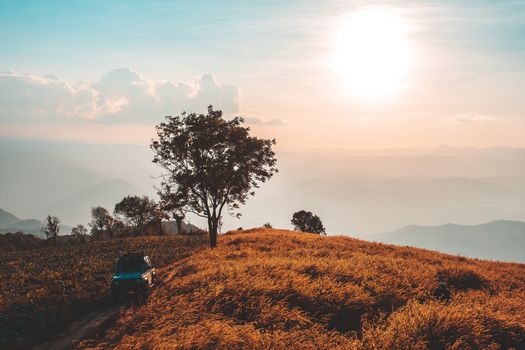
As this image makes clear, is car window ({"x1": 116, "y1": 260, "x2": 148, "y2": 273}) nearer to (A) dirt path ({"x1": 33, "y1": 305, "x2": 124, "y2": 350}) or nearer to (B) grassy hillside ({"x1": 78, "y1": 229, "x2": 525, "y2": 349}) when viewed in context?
(A) dirt path ({"x1": 33, "y1": 305, "x2": 124, "y2": 350})

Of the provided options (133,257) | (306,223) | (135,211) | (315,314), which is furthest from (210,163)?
(135,211)

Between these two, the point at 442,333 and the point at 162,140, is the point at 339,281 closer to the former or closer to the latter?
the point at 442,333

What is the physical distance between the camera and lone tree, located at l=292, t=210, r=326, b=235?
89.4m

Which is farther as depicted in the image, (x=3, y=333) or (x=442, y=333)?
(x=3, y=333)

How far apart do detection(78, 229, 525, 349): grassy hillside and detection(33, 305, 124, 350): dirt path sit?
2.84 ft

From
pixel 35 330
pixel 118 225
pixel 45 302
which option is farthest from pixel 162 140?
pixel 118 225

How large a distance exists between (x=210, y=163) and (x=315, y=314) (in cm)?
2469

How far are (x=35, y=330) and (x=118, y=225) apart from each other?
3579 inches

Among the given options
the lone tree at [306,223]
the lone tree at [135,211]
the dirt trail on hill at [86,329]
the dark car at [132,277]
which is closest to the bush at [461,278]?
the dark car at [132,277]

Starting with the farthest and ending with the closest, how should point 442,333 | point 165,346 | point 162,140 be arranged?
1. point 162,140
2. point 442,333
3. point 165,346

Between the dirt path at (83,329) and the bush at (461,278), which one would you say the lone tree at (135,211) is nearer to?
the dirt path at (83,329)

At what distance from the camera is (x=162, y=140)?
36406mm

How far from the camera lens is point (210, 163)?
119 ft

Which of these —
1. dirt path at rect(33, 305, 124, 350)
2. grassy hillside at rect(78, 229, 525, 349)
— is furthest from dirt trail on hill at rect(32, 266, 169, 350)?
grassy hillside at rect(78, 229, 525, 349)
